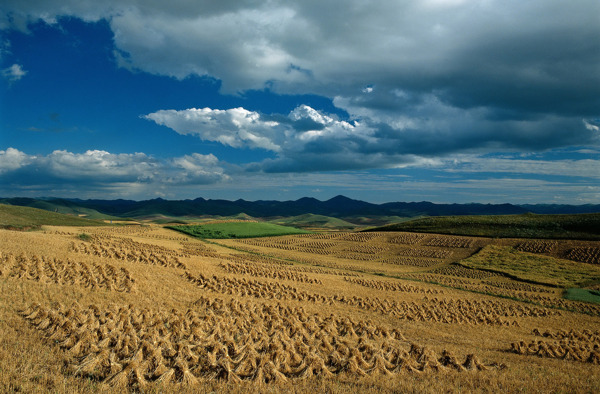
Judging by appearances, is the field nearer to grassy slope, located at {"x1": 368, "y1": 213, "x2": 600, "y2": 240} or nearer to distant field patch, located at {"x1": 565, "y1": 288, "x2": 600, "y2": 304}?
grassy slope, located at {"x1": 368, "y1": 213, "x2": 600, "y2": 240}

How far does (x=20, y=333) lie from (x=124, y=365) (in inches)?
218

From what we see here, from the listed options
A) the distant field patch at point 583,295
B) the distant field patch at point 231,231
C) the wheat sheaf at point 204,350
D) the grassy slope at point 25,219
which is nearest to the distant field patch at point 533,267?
the distant field patch at point 583,295

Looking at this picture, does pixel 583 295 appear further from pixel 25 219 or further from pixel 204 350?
pixel 25 219

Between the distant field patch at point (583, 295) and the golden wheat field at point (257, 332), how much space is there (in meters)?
2.19

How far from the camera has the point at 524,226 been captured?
87.4 m

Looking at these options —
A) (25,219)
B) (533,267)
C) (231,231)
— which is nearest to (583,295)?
(533,267)

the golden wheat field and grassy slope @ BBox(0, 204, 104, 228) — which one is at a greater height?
grassy slope @ BBox(0, 204, 104, 228)

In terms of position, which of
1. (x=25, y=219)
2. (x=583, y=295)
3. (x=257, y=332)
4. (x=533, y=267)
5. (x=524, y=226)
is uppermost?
(x=25, y=219)

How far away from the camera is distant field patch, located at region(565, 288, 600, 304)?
37656 mm

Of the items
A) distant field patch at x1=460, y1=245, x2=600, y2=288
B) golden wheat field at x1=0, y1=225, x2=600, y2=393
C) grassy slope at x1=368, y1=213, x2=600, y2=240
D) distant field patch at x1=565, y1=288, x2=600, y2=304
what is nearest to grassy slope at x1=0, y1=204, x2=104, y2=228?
golden wheat field at x1=0, y1=225, x2=600, y2=393

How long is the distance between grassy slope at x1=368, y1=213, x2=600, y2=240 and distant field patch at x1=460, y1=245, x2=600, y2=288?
55.2ft

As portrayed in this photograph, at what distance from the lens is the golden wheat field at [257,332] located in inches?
418

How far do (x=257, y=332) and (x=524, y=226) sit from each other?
302ft

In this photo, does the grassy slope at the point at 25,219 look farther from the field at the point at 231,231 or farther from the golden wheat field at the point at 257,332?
the golden wheat field at the point at 257,332
